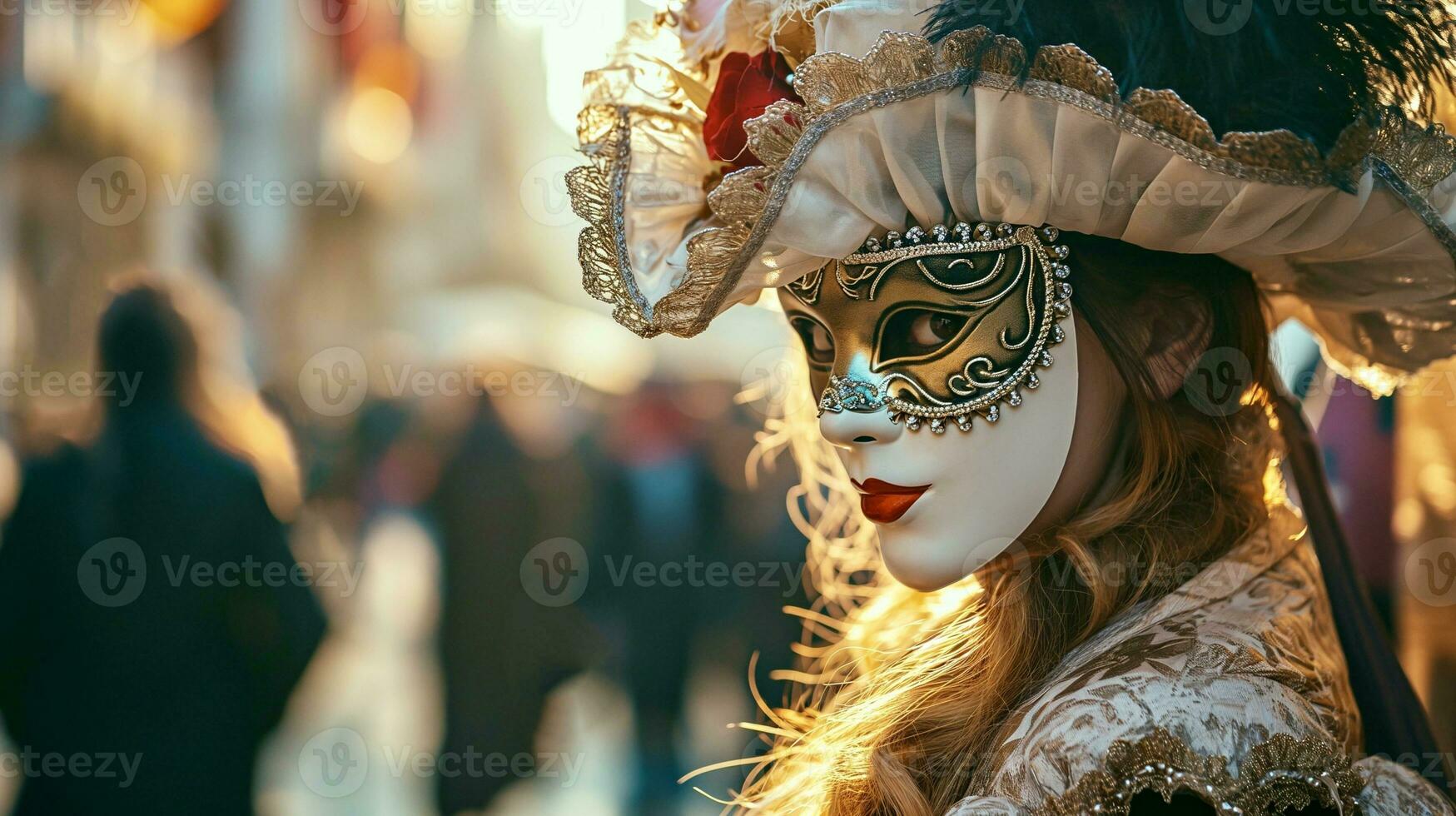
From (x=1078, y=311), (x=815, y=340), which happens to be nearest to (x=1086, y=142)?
(x=1078, y=311)

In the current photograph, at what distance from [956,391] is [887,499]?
124mm

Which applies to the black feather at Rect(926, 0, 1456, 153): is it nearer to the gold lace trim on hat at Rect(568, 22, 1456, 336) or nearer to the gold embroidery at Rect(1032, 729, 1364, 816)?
the gold lace trim on hat at Rect(568, 22, 1456, 336)

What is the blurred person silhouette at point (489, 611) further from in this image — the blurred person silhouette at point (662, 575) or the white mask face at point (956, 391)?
the white mask face at point (956, 391)

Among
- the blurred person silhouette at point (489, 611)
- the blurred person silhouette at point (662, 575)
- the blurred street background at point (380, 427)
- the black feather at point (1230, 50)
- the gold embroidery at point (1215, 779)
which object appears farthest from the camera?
the blurred person silhouette at point (662, 575)

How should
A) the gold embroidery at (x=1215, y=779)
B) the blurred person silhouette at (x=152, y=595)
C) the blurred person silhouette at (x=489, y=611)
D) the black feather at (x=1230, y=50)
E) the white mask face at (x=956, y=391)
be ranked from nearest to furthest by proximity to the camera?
the gold embroidery at (x=1215, y=779), the black feather at (x=1230, y=50), the white mask face at (x=956, y=391), the blurred person silhouette at (x=152, y=595), the blurred person silhouette at (x=489, y=611)

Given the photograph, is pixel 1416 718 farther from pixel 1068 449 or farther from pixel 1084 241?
pixel 1084 241

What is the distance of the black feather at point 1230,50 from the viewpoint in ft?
2.97

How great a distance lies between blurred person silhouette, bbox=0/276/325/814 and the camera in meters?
1.99

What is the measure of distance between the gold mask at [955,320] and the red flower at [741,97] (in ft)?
0.63

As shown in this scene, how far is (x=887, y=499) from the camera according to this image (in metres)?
1.05

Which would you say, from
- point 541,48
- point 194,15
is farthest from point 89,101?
point 541,48

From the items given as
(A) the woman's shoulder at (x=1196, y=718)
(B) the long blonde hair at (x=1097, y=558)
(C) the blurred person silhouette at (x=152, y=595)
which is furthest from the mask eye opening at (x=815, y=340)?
(C) the blurred person silhouette at (x=152, y=595)

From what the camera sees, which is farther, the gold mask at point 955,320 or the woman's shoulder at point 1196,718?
the gold mask at point 955,320

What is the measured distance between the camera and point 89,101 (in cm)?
337
